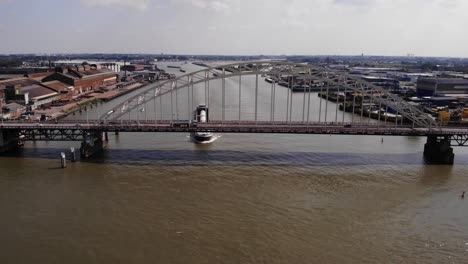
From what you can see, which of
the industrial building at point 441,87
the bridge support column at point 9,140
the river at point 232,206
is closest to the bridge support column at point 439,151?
the river at point 232,206

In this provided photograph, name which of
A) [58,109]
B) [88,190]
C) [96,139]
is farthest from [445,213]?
[58,109]

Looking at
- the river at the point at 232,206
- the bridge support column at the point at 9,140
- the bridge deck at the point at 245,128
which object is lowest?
the river at the point at 232,206

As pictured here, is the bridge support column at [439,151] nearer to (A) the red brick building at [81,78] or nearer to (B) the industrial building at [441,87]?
(B) the industrial building at [441,87]

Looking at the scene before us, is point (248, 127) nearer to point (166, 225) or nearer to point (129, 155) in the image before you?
point (129, 155)

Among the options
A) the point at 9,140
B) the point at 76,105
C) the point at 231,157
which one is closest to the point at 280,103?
the point at 76,105

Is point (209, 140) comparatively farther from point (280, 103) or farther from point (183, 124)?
point (280, 103)
